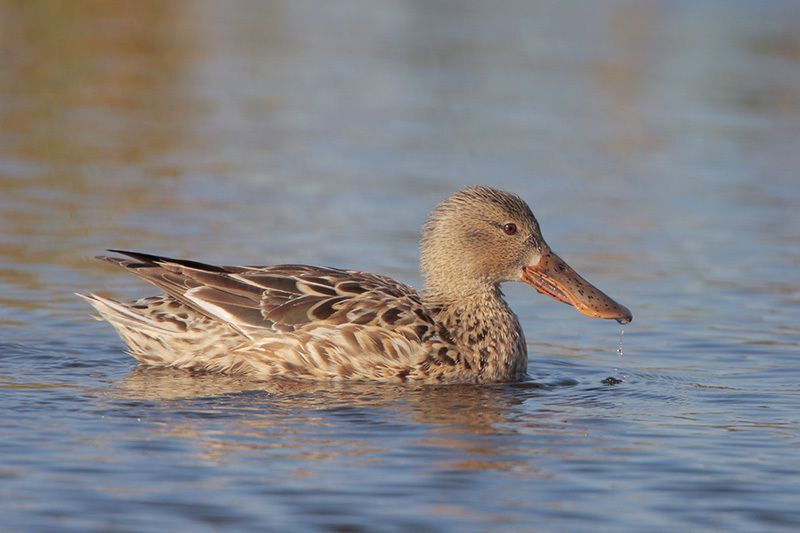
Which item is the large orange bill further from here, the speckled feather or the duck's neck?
the speckled feather

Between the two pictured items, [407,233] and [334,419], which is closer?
[334,419]

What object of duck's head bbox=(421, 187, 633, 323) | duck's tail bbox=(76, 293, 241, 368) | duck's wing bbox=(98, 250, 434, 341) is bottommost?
duck's tail bbox=(76, 293, 241, 368)

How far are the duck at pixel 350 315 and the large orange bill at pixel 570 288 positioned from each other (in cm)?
1

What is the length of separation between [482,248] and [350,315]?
1.14m

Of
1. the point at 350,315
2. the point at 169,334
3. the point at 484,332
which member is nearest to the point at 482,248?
the point at 484,332

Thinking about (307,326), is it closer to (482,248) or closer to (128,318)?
(128,318)

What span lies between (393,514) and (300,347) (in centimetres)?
275

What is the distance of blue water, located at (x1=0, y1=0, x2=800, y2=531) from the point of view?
7230mm

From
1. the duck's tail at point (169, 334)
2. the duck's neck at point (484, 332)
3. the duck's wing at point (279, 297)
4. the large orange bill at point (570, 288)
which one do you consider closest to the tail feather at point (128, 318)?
the duck's tail at point (169, 334)

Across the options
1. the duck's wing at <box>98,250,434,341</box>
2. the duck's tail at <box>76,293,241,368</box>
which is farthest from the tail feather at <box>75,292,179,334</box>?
the duck's wing at <box>98,250,434,341</box>

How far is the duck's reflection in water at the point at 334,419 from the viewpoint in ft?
25.4

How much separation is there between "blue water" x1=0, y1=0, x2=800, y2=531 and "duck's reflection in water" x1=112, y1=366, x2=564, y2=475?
3cm

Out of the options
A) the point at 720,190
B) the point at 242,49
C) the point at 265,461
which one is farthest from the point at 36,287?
→ the point at 242,49

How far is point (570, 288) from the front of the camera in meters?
10.2
